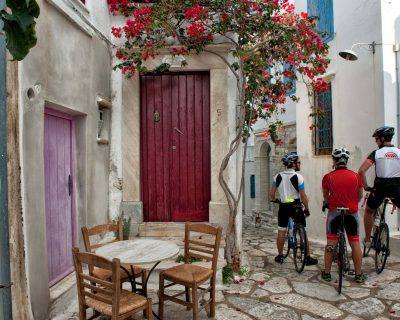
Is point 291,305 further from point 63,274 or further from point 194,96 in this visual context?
point 194,96

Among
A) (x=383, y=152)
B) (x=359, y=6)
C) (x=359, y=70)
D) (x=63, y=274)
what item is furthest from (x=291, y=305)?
(x=359, y=6)

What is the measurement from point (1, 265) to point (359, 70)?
7.40 metres

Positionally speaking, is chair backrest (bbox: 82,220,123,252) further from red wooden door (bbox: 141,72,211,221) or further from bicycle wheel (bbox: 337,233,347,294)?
bicycle wheel (bbox: 337,233,347,294)

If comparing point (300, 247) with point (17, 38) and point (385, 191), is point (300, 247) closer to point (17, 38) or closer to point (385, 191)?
point (385, 191)

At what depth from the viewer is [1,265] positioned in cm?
339

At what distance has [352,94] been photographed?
8.23m

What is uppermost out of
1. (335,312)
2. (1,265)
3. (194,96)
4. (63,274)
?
(194,96)

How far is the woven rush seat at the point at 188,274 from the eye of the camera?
154 inches

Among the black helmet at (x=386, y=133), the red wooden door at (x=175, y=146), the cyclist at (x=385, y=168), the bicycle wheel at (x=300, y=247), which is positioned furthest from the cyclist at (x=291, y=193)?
the red wooden door at (x=175, y=146)

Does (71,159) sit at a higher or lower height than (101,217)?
higher

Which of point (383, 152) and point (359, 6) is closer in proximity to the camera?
point (383, 152)

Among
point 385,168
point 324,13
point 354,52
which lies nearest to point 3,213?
point 385,168

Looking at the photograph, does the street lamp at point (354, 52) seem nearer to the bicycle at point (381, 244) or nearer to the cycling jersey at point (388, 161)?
the cycling jersey at point (388, 161)

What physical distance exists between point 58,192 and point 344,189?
12.2ft
